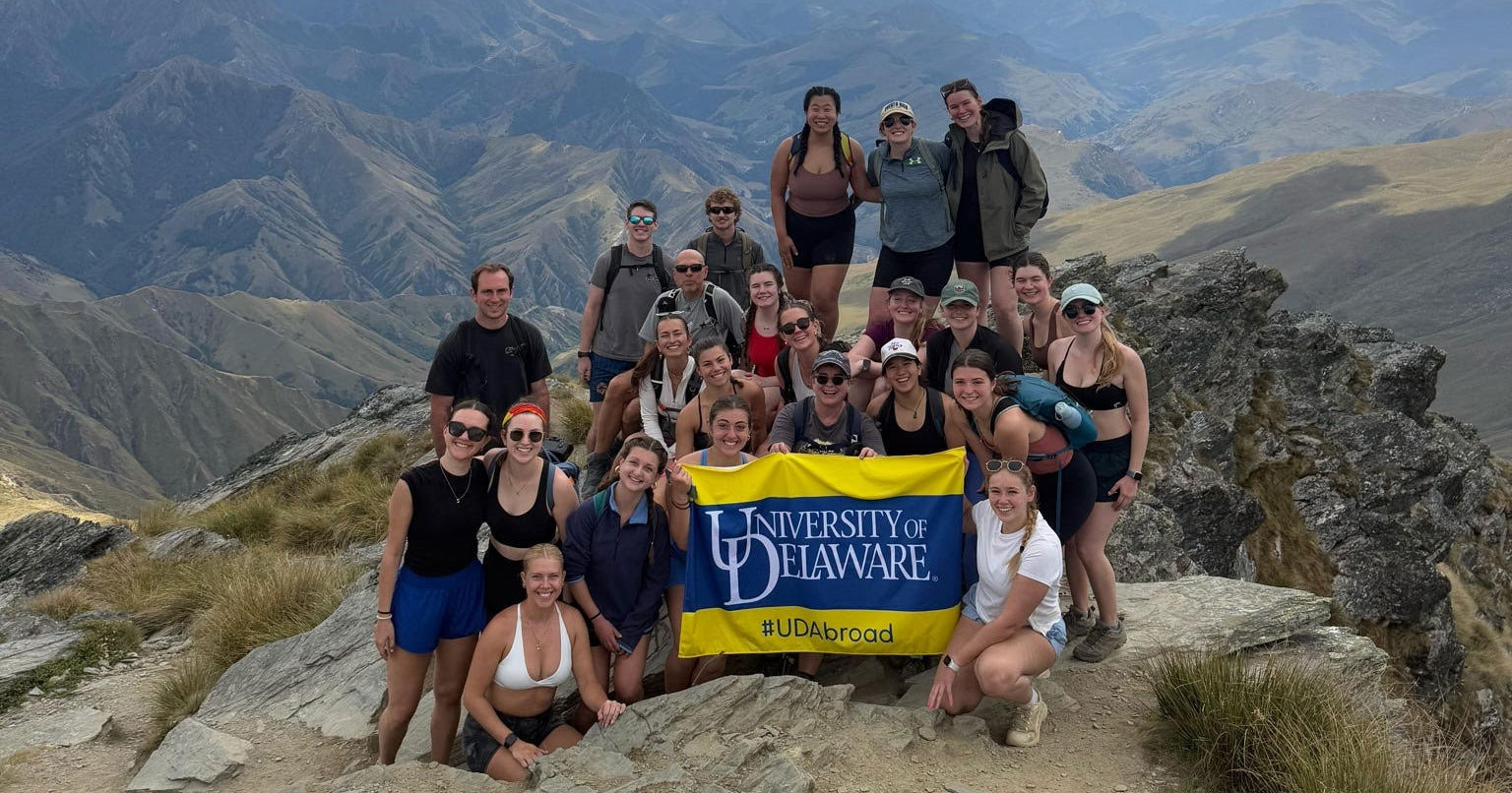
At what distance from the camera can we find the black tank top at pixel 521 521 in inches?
303

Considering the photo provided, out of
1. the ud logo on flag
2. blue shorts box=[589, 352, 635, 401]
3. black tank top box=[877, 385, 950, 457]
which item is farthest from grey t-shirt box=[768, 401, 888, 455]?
blue shorts box=[589, 352, 635, 401]

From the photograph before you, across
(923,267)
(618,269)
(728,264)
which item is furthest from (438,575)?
(923,267)

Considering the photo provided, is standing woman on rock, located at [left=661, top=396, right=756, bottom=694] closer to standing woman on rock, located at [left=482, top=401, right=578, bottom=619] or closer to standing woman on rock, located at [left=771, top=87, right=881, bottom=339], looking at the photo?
standing woman on rock, located at [left=482, top=401, right=578, bottom=619]

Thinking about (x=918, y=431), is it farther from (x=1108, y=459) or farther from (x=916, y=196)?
(x=916, y=196)

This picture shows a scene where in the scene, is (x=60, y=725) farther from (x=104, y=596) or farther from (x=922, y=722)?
(x=922, y=722)

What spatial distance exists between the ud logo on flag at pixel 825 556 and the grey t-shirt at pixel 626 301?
13.2 feet

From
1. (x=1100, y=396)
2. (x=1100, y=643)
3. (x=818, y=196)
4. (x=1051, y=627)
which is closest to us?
(x=1051, y=627)

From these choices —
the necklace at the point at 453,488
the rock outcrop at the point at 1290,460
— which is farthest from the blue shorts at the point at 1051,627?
the rock outcrop at the point at 1290,460

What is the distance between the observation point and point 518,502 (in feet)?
25.4

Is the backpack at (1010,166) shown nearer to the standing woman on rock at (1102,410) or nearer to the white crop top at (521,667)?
the standing woman on rock at (1102,410)

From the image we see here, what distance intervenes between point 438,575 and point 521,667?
1065 mm

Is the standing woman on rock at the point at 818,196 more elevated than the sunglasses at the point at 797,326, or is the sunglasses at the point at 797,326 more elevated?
the standing woman on rock at the point at 818,196

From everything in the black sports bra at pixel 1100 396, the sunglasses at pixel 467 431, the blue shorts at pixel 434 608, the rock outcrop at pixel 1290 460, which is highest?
the sunglasses at pixel 467 431

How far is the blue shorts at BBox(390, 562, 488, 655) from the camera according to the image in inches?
305
